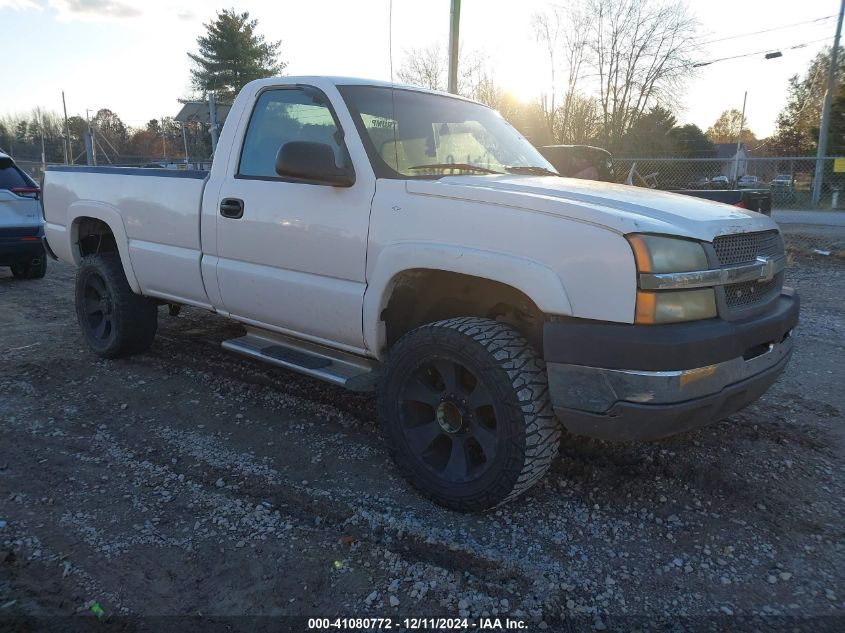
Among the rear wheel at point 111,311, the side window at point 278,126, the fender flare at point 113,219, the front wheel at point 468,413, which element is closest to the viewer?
the front wheel at point 468,413

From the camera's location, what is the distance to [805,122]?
41.1 m

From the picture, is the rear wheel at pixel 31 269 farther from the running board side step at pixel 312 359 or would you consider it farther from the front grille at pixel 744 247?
the front grille at pixel 744 247

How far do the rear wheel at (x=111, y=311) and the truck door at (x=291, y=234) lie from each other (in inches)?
52.4

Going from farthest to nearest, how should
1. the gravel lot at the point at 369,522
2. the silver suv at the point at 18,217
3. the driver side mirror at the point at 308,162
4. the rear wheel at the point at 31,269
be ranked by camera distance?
the rear wheel at the point at 31,269, the silver suv at the point at 18,217, the driver side mirror at the point at 308,162, the gravel lot at the point at 369,522

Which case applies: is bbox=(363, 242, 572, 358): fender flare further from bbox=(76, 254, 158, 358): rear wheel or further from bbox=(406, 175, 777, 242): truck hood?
bbox=(76, 254, 158, 358): rear wheel

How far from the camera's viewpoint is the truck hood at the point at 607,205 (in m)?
2.49

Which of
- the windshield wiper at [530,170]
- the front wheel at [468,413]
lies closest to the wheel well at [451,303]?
the front wheel at [468,413]

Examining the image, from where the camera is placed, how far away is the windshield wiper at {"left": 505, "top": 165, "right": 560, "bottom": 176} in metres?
3.79

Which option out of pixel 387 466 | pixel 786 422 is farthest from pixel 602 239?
pixel 786 422

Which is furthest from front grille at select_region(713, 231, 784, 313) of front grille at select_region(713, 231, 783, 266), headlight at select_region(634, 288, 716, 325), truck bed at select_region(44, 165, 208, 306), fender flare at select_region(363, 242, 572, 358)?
truck bed at select_region(44, 165, 208, 306)

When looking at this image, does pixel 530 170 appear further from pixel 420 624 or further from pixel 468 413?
pixel 420 624

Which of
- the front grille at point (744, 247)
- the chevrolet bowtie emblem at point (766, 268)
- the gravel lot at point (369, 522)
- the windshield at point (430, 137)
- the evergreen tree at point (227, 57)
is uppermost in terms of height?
the evergreen tree at point (227, 57)

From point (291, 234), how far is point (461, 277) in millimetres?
1089

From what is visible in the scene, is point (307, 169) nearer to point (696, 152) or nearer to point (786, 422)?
point (786, 422)
